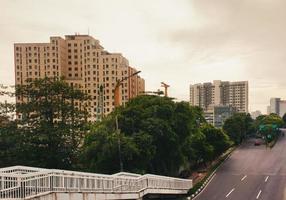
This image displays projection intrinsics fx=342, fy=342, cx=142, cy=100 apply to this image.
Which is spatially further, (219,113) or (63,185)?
(219,113)

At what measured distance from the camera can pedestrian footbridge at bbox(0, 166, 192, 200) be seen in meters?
12.7

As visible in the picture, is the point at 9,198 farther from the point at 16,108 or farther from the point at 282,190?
the point at 282,190

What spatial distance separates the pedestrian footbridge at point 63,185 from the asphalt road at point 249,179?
532 inches

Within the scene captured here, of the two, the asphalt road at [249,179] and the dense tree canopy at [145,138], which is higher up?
the dense tree canopy at [145,138]

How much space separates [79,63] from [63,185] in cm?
10873

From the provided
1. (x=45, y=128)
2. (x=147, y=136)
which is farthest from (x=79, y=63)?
(x=45, y=128)

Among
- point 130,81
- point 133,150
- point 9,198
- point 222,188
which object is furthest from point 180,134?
point 130,81

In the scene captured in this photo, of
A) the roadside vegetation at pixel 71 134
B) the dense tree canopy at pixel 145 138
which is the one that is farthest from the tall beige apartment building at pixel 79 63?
the roadside vegetation at pixel 71 134

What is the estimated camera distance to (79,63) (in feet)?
396

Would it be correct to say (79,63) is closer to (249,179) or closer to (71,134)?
(249,179)

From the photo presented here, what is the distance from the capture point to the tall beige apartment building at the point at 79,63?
379ft

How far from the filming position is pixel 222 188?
37625mm

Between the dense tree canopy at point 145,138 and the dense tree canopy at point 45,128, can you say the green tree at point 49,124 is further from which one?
the dense tree canopy at point 145,138

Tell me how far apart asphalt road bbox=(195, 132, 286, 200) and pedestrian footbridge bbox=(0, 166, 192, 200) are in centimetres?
1352
